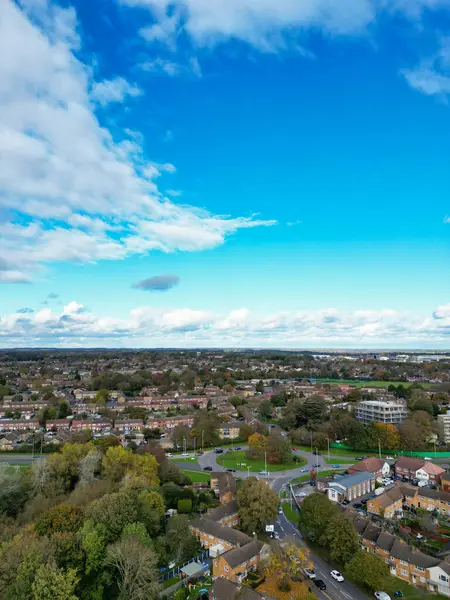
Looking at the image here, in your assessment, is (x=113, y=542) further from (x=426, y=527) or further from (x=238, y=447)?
(x=238, y=447)

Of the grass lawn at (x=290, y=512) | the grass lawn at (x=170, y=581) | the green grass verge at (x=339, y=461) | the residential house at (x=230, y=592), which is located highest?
the residential house at (x=230, y=592)

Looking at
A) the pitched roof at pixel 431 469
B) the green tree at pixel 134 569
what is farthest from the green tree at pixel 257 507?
the pitched roof at pixel 431 469

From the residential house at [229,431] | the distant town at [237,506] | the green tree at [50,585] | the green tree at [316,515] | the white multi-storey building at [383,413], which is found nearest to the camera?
the green tree at [50,585]

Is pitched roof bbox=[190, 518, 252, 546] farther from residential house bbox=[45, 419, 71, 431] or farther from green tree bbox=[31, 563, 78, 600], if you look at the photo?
residential house bbox=[45, 419, 71, 431]

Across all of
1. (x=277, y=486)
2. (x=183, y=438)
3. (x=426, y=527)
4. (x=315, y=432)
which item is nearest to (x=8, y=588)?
(x=277, y=486)

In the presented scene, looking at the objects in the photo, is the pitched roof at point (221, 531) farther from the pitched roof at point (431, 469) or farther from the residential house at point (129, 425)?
the residential house at point (129, 425)

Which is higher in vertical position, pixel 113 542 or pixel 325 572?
pixel 113 542
